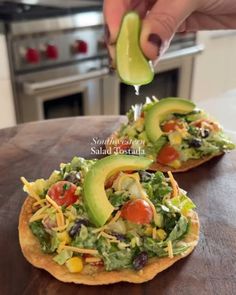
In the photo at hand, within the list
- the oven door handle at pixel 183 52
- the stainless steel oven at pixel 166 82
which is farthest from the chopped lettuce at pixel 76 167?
the oven door handle at pixel 183 52

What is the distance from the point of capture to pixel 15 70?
88.6 inches

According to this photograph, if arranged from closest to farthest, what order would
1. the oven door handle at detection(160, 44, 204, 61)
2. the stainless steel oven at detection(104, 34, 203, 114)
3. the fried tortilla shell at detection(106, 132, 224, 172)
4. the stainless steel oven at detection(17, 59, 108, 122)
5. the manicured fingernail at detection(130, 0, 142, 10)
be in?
the manicured fingernail at detection(130, 0, 142, 10), the fried tortilla shell at detection(106, 132, 224, 172), the stainless steel oven at detection(17, 59, 108, 122), the stainless steel oven at detection(104, 34, 203, 114), the oven door handle at detection(160, 44, 204, 61)

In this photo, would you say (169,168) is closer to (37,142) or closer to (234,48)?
(37,142)

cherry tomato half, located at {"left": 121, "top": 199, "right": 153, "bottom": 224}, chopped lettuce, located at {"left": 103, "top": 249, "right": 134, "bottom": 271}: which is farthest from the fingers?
chopped lettuce, located at {"left": 103, "top": 249, "right": 134, "bottom": 271}

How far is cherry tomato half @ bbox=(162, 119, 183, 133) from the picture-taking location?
157 centimetres

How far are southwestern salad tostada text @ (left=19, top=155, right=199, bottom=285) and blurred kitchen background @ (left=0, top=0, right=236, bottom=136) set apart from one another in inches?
48.1

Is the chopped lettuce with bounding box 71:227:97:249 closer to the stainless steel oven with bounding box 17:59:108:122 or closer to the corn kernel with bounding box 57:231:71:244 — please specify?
the corn kernel with bounding box 57:231:71:244

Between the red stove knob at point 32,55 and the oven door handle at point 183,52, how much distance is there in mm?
913

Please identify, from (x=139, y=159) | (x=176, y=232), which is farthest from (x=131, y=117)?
(x=176, y=232)

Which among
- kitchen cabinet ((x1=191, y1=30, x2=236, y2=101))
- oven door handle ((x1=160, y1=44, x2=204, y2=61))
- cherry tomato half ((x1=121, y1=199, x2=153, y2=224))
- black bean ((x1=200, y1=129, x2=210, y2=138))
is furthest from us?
kitchen cabinet ((x1=191, y1=30, x2=236, y2=101))

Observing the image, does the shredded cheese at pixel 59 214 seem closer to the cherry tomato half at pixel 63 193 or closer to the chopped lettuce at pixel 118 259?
the cherry tomato half at pixel 63 193

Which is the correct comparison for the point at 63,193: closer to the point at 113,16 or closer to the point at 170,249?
the point at 170,249

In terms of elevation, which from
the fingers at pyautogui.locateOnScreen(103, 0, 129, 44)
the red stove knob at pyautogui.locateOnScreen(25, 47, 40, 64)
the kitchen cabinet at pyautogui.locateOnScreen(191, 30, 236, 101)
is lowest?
the kitchen cabinet at pyautogui.locateOnScreen(191, 30, 236, 101)

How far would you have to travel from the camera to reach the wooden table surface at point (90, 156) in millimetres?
957
